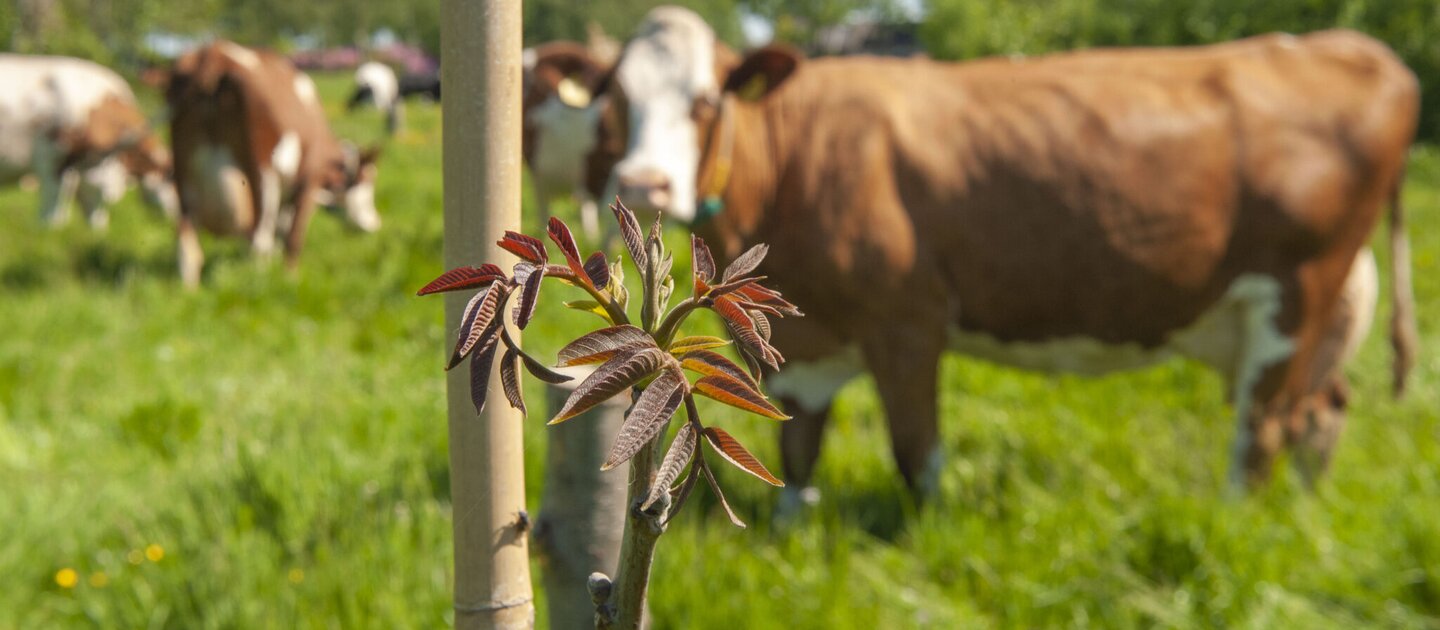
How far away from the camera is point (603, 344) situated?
46cm

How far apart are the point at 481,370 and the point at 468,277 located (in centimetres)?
6

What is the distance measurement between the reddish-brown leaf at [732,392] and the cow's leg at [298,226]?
6286 millimetres

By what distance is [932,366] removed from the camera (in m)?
2.90

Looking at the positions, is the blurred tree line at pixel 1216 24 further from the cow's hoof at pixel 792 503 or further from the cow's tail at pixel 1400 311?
the cow's hoof at pixel 792 503

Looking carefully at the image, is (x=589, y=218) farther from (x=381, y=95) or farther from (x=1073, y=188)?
(x=381, y=95)

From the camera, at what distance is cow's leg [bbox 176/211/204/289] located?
19.6 feet

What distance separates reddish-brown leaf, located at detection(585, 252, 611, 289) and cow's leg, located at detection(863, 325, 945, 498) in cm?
243

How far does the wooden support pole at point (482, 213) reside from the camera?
24.6 inches

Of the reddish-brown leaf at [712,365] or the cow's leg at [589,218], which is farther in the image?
the cow's leg at [589,218]

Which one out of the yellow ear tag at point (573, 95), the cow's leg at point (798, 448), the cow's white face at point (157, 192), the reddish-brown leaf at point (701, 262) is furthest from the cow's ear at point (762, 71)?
the cow's white face at point (157, 192)

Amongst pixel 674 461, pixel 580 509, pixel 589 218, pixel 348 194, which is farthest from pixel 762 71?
pixel 589 218

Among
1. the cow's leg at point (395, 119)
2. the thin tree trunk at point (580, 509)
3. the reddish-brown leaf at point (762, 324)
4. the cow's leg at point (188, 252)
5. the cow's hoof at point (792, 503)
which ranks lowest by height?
the cow's hoof at point (792, 503)

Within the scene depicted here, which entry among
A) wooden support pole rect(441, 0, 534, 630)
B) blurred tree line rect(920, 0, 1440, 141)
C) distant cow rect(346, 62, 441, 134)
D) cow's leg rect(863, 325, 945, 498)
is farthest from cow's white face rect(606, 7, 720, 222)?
distant cow rect(346, 62, 441, 134)

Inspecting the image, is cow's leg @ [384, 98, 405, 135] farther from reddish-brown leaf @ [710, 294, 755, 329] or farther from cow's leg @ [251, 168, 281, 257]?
reddish-brown leaf @ [710, 294, 755, 329]
